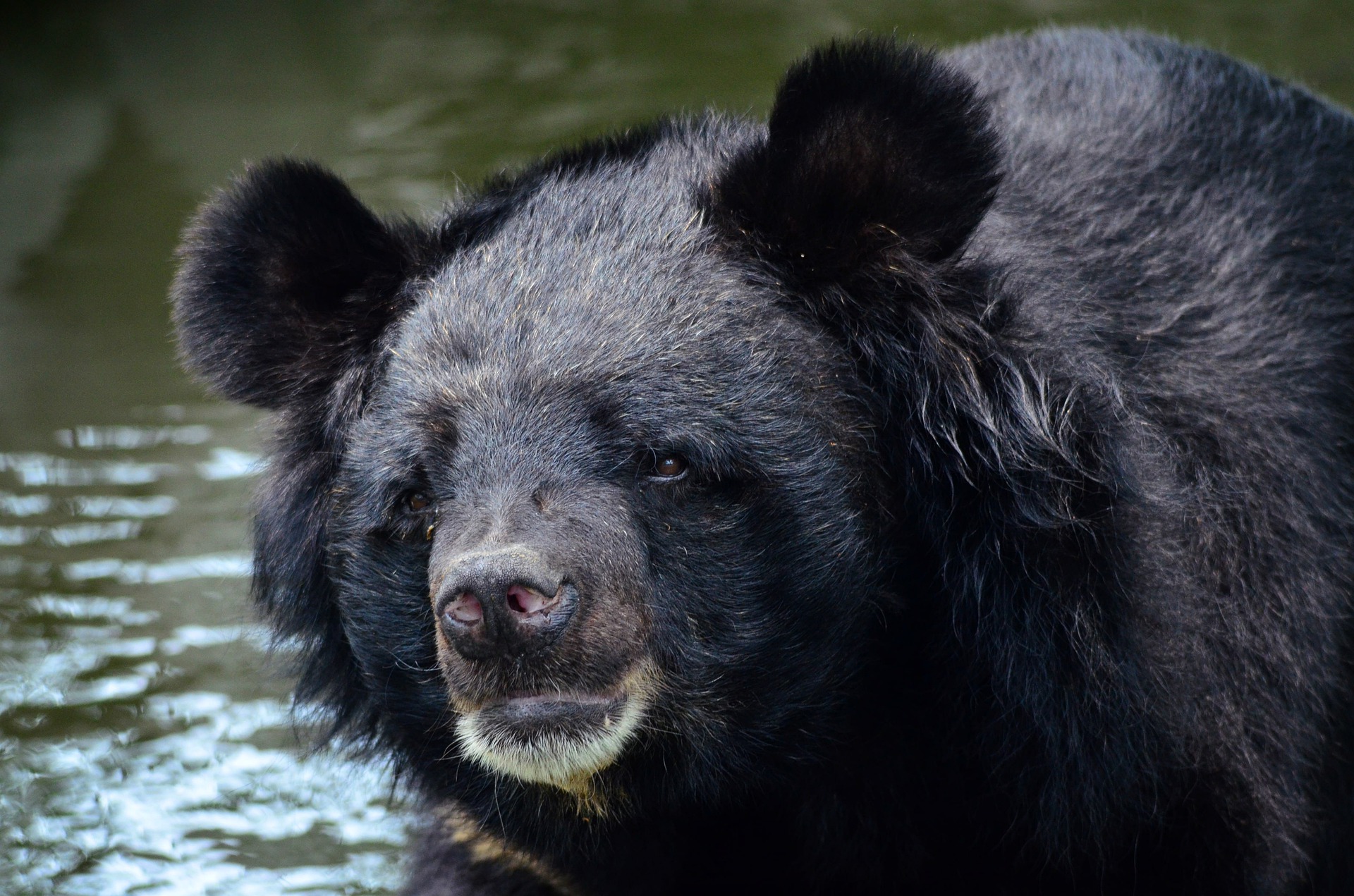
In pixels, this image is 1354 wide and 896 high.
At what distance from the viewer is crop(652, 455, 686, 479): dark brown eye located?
10.2 feet

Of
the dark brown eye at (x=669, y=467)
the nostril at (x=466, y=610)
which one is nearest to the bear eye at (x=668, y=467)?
the dark brown eye at (x=669, y=467)

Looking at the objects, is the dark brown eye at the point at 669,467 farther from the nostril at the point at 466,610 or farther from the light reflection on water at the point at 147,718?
the light reflection on water at the point at 147,718

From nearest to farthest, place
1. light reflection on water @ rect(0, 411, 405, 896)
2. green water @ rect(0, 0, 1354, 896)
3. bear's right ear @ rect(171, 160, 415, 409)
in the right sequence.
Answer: bear's right ear @ rect(171, 160, 415, 409) → light reflection on water @ rect(0, 411, 405, 896) → green water @ rect(0, 0, 1354, 896)

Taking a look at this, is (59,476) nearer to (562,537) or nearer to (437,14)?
(562,537)

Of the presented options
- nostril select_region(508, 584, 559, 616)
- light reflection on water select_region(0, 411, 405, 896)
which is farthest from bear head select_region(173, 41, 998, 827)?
light reflection on water select_region(0, 411, 405, 896)

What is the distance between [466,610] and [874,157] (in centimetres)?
118

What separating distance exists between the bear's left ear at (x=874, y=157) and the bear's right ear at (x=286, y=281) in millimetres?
869

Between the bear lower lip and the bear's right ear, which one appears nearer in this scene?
the bear lower lip

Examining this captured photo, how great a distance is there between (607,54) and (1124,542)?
700cm

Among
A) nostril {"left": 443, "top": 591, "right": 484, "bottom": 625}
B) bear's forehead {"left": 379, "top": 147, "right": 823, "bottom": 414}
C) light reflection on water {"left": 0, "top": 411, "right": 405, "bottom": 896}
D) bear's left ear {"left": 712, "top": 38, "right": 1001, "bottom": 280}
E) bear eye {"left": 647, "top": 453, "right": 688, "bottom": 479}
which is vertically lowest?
light reflection on water {"left": 0, "top": 411, "right": 405, "bottom": 896}

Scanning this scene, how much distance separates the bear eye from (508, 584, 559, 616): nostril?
1.22ft

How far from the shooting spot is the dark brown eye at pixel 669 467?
311 cm

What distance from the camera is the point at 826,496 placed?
3.19m

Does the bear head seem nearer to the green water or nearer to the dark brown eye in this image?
the dark brown eye
